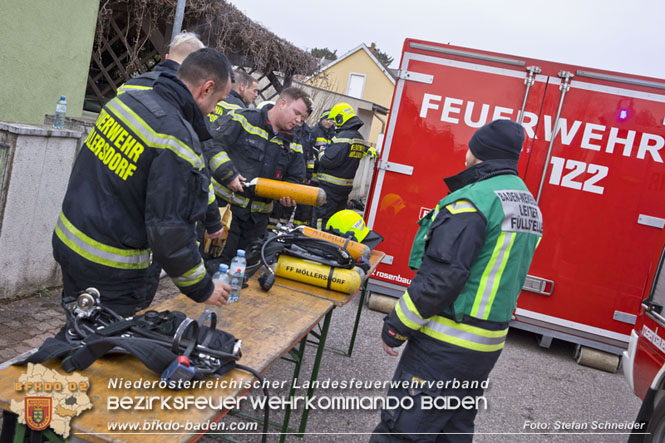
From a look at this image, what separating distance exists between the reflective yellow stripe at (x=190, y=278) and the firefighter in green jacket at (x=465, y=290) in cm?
94

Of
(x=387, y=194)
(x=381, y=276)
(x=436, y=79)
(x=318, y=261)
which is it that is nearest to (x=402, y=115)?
(x=436, y=79)

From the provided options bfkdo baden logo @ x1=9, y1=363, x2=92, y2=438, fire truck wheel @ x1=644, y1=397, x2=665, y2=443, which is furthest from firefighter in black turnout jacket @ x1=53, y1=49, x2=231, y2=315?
fire truck wheel @ x1=644, y1=397, x2=665, y2=443

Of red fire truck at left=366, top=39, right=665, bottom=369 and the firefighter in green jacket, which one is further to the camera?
→ red fire truck at left=366, top=39, right=665, bottom=369

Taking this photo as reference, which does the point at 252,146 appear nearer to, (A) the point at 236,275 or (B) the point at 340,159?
(A) the point at 236,275

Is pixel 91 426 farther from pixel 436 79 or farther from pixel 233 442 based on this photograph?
pixel 436 79

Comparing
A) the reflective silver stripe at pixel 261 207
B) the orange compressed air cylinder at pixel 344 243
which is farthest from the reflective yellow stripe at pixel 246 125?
the orange compressed air cylinder at pixel 344 243

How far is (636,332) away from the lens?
150 inches

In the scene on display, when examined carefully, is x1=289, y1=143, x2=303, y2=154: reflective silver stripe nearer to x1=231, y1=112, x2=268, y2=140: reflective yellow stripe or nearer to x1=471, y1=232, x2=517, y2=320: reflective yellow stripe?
x1=231, y1=112, x2=268, y2=140: reflective yellow stripe

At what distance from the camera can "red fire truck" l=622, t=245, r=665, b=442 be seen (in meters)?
3.24

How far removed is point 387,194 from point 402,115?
0.91 meters

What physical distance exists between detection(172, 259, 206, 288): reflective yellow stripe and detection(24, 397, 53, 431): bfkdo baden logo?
0.68m

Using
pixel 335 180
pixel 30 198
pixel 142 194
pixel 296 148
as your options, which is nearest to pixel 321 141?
pixel 335 180

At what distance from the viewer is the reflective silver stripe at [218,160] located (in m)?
3.93

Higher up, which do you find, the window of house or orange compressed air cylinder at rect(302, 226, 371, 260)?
the window of house
